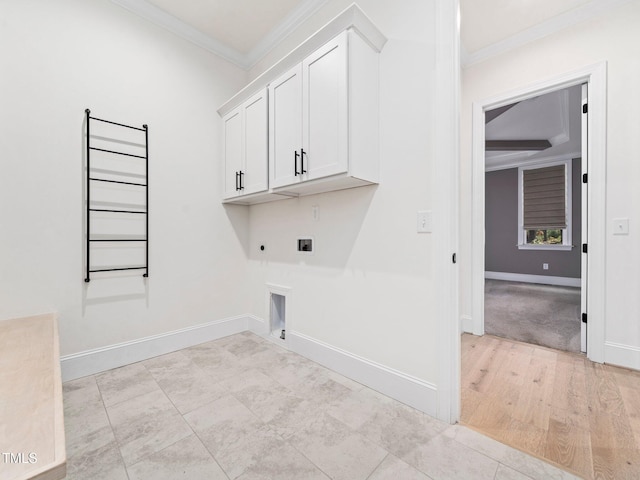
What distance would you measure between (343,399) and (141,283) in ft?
6.27

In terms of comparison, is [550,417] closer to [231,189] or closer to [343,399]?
[343,399]

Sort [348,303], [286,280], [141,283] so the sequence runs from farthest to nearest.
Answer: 1. [286,280]
2. [141,283]
3. [348,303]

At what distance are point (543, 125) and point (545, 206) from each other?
222cm

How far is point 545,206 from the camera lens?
19.6 feet

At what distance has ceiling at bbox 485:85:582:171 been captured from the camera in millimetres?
3730

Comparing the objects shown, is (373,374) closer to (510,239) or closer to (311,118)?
(311,118)

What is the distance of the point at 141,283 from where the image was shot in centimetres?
239

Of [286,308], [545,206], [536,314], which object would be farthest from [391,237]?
[545,206]

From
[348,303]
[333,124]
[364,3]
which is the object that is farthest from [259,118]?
[348,303]

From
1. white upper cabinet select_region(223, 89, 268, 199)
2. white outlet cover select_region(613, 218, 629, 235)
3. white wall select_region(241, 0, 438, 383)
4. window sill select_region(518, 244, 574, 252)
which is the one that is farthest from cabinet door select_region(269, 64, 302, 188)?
window sill select_region(518, 244, 574, 252)

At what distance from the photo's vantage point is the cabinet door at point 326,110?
5.68ft

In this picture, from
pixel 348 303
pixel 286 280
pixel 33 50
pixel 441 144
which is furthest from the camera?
pixel 286 280

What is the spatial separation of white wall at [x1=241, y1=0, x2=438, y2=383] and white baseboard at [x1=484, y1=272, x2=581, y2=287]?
236 inches

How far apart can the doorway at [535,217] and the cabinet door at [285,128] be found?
9.21ft
